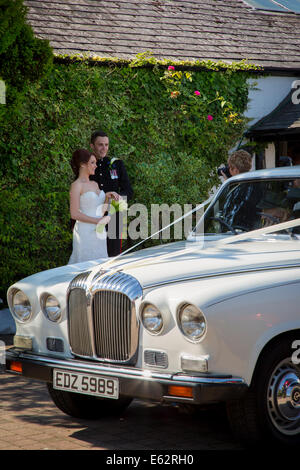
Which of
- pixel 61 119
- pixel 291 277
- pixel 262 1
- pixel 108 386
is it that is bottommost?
pixel 108 386

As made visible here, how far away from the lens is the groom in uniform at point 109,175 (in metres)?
9.58

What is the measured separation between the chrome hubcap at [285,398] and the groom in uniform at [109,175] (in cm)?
484

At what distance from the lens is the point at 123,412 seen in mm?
6168

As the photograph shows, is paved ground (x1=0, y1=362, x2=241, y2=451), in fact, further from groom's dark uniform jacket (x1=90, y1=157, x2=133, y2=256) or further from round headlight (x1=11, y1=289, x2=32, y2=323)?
groom's dark uniform jacket (x1=90, y1=157, x2=133, y2=256)

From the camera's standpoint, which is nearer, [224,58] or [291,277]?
[291,277]

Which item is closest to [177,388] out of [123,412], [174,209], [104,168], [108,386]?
[108,386]

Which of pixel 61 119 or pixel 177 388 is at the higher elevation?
pixel 61 119

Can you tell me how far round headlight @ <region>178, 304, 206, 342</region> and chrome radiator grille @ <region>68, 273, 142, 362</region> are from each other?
0.35m

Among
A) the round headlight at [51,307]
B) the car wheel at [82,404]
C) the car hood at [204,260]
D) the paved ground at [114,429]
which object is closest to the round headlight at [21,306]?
the round headlight at [51,307]

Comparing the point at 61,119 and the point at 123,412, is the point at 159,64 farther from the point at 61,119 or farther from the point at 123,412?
the point at 123,412

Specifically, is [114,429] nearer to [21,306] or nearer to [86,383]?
[86,383]

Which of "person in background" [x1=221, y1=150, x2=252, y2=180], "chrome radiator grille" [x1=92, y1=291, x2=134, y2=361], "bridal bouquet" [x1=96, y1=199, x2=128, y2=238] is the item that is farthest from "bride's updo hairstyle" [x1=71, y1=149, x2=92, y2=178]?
"chrome radiator grille" [x1=92, y1=291, x2=134, y2=361]

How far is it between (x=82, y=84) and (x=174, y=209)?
2.60 metres

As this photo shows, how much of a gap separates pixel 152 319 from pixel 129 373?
1.21 feet
